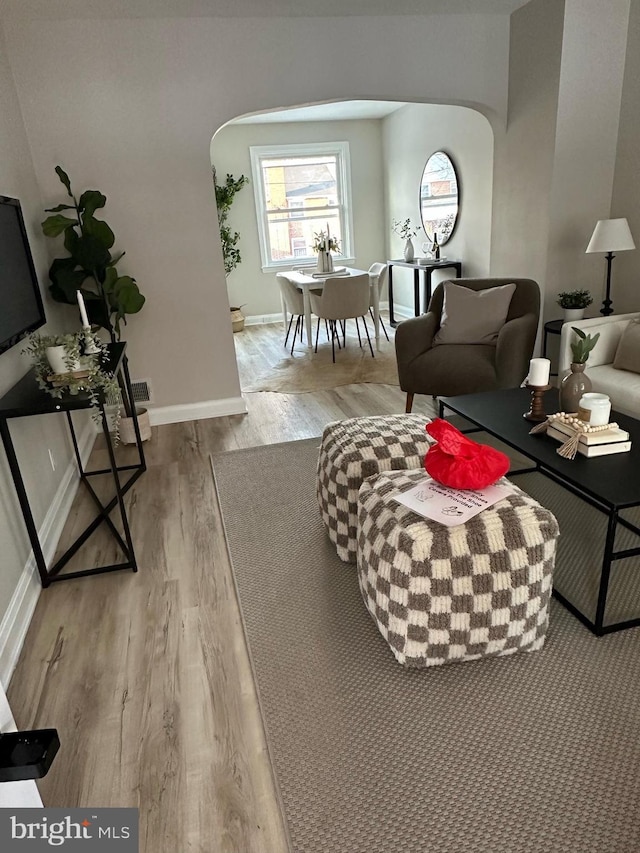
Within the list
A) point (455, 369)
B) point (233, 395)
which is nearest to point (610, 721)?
point (455, 369)

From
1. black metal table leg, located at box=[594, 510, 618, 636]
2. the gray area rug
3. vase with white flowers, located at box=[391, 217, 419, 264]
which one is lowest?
the gray area rug

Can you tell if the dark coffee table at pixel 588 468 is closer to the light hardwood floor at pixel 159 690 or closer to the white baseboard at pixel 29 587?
the light hardwood floor at pixel 159 690

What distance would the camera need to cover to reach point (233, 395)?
4137 mm

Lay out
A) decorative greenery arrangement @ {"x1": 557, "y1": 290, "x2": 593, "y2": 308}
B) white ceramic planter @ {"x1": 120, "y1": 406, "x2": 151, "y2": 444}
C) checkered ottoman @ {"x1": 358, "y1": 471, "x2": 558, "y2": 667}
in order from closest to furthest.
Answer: checkered ottoman @ {"x1": 358, "y1": 471, "x2": 558, "y2": 667}, white ceramic planter @ {"x1": 120, "y1": 406, "x2": 151, "y2": 444}, decorative greenery arrangement @ {"x1": 557, "y1": 290, "x2": 593, "y2": 308}

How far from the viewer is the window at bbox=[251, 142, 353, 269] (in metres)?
7.29

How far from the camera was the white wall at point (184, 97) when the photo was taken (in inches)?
131

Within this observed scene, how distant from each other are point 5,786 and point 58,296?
10.4ft

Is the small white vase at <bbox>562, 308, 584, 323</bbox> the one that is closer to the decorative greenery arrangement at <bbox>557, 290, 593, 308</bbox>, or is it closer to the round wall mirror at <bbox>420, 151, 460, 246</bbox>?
the decorative greenery arrangement at <bbox>557, 290, 593, 308</bbox>

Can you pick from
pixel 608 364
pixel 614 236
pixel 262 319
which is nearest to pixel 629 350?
pixel 608 364

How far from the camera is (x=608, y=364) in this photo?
3.18m

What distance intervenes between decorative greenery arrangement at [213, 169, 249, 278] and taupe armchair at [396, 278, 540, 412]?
12.8 feet

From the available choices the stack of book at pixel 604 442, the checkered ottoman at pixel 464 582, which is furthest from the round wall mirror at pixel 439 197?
the checkered ottoman at pixel 464 582

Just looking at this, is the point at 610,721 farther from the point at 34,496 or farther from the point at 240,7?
the point at 240,7

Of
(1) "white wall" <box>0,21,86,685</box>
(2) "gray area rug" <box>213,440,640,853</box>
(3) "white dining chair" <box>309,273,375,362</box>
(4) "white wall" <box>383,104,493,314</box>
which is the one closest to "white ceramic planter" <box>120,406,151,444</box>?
(1) "white wall" <box>0,21,86,685</box>
